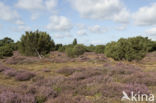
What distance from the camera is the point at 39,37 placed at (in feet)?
79.9

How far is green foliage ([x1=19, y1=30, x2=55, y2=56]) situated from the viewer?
2405 cm

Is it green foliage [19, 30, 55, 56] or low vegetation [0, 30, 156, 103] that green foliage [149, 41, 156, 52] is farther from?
green foliage [19, 30, 55, 56]

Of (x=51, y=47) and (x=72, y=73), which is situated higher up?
(x=51, y=47)

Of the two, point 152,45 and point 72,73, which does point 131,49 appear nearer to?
point 72,73

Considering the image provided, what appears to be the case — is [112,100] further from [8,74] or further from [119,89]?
[8,74]

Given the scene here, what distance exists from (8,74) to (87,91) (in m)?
7.03

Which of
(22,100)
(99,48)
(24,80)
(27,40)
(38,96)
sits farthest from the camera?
(99,48)

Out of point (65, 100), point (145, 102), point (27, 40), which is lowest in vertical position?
point (145, 102)

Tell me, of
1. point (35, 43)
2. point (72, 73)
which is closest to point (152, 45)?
point (35, 43)

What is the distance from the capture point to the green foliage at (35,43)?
24047 millimetres

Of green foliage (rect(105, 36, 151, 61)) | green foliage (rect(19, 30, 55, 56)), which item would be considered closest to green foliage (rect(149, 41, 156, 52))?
green foliage (rect(105, 36, 151, 61))

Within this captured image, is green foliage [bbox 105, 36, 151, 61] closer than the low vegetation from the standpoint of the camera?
No

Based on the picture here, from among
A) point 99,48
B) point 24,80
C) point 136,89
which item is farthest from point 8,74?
point 99,48

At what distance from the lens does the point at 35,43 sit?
24.2 metres
